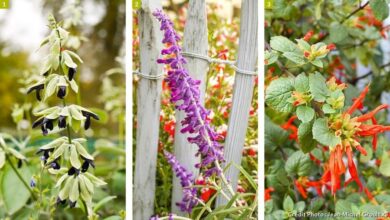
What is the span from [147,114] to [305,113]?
14.8 inches

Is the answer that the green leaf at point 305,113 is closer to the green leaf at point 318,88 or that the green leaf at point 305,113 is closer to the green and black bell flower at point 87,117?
the green leaf at point 318,88

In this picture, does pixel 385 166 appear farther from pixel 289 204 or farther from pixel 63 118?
pixel 63 118

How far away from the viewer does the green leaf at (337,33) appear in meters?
1.71

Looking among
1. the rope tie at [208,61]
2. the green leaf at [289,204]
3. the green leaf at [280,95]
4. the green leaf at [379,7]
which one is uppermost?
the green leaf at [379,7]

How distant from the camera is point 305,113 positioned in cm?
121

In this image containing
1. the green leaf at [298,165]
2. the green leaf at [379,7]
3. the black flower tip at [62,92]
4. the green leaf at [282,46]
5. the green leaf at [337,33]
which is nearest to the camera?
the black flower tip at [62,92]

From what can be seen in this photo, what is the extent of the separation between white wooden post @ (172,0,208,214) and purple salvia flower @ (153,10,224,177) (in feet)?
0.20

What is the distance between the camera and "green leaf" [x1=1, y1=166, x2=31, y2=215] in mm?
1592

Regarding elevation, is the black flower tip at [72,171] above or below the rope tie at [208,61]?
below

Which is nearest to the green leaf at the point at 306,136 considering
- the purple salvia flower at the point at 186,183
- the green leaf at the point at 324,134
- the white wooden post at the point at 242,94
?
the green leaf at the point at 324,134

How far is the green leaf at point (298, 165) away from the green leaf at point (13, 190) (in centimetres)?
73

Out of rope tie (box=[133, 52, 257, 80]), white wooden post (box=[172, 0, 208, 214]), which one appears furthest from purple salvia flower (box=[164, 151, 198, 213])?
rope tie (box=[133, 52, 257, 80])

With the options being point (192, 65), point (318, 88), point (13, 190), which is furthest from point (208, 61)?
point (13, 190)

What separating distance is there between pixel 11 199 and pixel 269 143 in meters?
0.74
